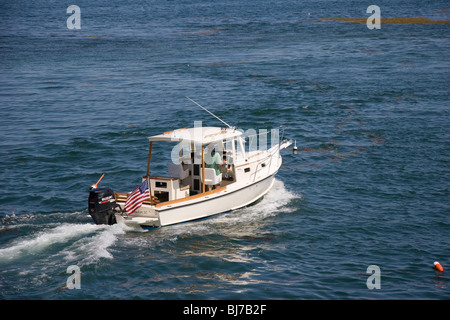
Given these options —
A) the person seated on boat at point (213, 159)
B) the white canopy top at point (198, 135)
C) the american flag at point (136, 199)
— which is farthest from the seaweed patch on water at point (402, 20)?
the american flag at point (136, 199)

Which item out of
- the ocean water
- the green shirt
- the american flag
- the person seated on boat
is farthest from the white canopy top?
the ocean water

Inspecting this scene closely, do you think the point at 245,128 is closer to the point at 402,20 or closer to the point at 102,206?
the point at 102,206

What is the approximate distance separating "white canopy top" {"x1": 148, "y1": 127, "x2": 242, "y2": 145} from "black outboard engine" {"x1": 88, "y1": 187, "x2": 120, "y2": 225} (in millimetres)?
2844

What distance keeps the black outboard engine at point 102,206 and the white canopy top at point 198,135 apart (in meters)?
2.84

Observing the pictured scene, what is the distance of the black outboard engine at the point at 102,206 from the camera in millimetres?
20781

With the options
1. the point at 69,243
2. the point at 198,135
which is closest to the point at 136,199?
the point at 69,243

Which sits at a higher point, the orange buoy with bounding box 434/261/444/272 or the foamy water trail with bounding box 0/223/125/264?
the foamy water trail with bounding box 0/223/125/264

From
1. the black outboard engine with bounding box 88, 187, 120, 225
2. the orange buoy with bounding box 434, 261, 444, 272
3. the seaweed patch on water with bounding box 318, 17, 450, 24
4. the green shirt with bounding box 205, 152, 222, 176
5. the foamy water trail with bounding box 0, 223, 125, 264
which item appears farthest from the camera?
the seaweed patch on water with bounding box 318, 17, 450, 24

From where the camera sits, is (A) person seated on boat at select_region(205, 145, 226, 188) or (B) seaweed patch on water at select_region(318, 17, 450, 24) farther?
(B) seaweed patch on water at select_region(318, 17, 450, 24)

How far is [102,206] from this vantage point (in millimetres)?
20969

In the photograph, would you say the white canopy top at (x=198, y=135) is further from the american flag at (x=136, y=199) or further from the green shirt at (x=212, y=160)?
the american flag at (x=136, y=199)

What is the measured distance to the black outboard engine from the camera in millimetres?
20781

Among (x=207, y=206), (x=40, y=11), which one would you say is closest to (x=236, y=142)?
(x=207, y=206)

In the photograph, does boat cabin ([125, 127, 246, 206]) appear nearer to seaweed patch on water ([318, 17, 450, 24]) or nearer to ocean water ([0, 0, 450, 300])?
ocean water ([0, 0, 450, 300])
